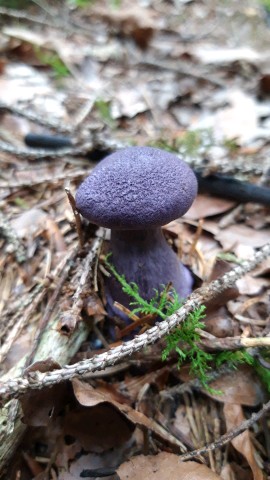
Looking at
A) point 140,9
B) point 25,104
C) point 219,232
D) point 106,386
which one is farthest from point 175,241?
point 140,9

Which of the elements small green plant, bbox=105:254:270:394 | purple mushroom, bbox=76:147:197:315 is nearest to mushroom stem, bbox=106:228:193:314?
purple mushroom, bbox=76:147:197:315

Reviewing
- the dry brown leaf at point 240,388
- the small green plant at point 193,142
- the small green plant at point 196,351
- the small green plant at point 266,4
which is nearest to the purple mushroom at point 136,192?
the small green plant at point 196,351

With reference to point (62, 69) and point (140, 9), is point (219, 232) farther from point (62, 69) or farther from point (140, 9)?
point (140, 9)

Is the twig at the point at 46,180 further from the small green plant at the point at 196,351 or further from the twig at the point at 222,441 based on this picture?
the twig at the point at 222,441

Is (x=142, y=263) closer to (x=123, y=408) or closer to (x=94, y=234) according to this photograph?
(x=94, y=234)

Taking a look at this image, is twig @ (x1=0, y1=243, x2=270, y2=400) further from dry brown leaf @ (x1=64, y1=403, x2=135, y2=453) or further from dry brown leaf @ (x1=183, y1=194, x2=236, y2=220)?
dry brown leaf @ (x1=183, y1=194, x2=236, y2=220)

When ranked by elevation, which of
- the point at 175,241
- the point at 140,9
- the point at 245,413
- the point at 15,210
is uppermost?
the point at 140,9
